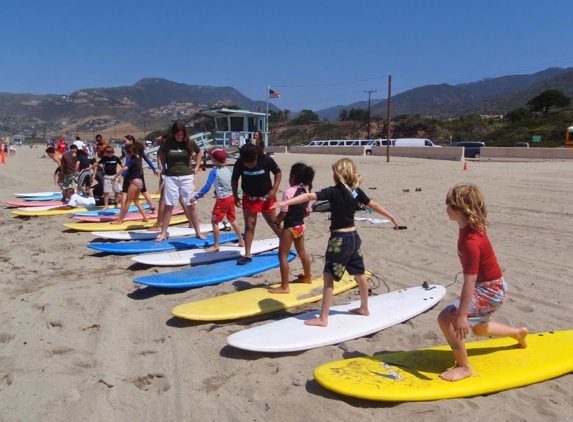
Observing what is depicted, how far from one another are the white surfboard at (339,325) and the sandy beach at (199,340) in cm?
10

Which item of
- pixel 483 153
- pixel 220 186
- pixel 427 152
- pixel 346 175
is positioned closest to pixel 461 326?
pixel 346 175

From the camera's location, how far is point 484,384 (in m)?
3.15

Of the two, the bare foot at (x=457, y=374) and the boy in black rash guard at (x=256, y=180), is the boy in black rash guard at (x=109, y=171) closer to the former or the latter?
the boy in black rash guard at (x=256, y=180)

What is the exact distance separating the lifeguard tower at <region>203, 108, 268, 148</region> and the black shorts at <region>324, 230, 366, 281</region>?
1039 inches

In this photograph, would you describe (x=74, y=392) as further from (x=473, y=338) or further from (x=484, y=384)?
(x=473, y=338)

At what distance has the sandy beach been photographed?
9.98ft

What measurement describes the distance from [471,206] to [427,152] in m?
30.1

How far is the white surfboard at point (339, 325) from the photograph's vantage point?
12.3 ft

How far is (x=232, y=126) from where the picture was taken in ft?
101

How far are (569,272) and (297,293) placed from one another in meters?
3.48

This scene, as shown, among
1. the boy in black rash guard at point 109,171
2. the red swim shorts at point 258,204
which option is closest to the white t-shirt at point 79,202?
the boy in black rash guard at point 109,171

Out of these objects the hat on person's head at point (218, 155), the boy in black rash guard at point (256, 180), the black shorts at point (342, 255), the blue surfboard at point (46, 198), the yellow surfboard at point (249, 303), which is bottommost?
the yellow surfboard at point (249, 303)

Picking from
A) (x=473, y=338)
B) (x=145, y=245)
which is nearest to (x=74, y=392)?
(x=473, y=338)

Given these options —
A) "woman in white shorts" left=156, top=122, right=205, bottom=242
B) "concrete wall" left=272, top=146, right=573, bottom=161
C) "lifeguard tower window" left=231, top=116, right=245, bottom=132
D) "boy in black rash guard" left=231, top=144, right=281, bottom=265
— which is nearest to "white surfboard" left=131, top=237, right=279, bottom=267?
"woman in white shorts" left=156, top=122, right=205, bottom=242
